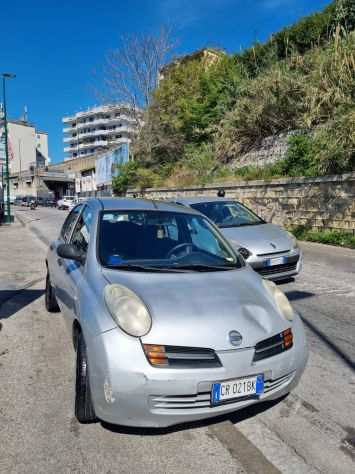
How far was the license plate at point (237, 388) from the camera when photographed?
95.0 inches

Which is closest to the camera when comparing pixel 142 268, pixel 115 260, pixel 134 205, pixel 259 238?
pixel 142 268

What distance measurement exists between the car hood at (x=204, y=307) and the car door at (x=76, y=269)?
387 millimetres

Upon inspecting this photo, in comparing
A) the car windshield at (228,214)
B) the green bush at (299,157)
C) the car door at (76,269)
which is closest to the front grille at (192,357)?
the car door at (76,269)

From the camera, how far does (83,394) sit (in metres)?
2.75

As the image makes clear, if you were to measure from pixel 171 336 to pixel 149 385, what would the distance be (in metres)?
0.31

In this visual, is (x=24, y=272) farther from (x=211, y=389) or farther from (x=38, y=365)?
(x=211, y=389)

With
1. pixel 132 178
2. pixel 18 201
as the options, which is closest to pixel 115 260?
pixel 132 178

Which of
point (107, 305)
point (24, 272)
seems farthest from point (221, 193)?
point (107, 305)

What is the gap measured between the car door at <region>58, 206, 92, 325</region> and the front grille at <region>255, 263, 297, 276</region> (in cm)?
312

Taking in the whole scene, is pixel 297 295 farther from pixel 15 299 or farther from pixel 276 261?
pixel 15 299

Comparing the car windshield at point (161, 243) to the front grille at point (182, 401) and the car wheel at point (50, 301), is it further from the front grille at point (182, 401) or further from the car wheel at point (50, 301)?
the car wheel at point (50, 301)

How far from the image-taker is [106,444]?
2588 millimetres

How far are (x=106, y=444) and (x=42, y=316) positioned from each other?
324 cm

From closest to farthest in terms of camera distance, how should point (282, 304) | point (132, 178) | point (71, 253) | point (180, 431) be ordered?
1. point (180, 431)
2. point (282, 304)
3. point (71, 253)
4. point (132, 178)
